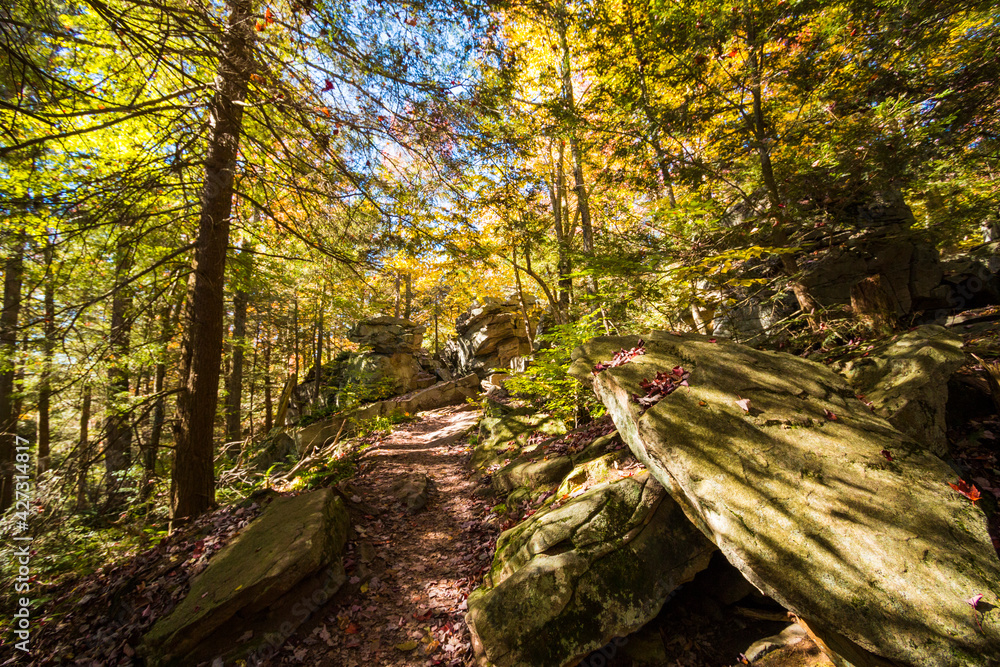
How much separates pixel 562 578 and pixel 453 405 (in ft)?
42.2

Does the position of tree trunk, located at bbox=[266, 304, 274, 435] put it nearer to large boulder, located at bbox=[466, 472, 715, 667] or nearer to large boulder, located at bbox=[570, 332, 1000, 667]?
large boulder, located at bbox=[466, 472, 715, 667]

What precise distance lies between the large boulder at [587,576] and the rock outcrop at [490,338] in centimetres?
1497

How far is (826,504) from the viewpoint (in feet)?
8.80

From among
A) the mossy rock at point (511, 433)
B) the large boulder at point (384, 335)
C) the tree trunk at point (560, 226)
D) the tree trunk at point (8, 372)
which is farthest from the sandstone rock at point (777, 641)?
the large boulder at point (384, 335)

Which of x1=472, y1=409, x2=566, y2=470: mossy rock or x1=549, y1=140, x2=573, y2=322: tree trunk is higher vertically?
x1=549, y1=140, x2=573, y2=322: tree trunk

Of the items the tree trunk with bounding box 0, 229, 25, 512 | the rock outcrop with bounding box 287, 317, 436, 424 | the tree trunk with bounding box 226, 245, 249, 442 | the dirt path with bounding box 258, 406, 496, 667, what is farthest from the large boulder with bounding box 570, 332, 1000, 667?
the tree trunk with bounding box 226, 245, 249, 442

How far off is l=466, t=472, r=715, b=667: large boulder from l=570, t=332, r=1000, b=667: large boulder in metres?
0.61

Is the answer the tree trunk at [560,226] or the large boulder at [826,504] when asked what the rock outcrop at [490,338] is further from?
the large boulder at [826,504]

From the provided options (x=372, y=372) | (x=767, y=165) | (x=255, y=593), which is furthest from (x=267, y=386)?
(x=767, y=165)

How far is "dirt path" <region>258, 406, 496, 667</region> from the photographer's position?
11.9 ft

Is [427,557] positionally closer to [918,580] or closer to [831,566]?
[831,566]

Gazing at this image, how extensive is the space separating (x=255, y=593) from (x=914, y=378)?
7.51m

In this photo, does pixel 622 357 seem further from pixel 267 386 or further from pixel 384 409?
pixel 267 386

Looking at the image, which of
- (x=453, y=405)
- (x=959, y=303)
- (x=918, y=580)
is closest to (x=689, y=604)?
(x=918, y=580)
